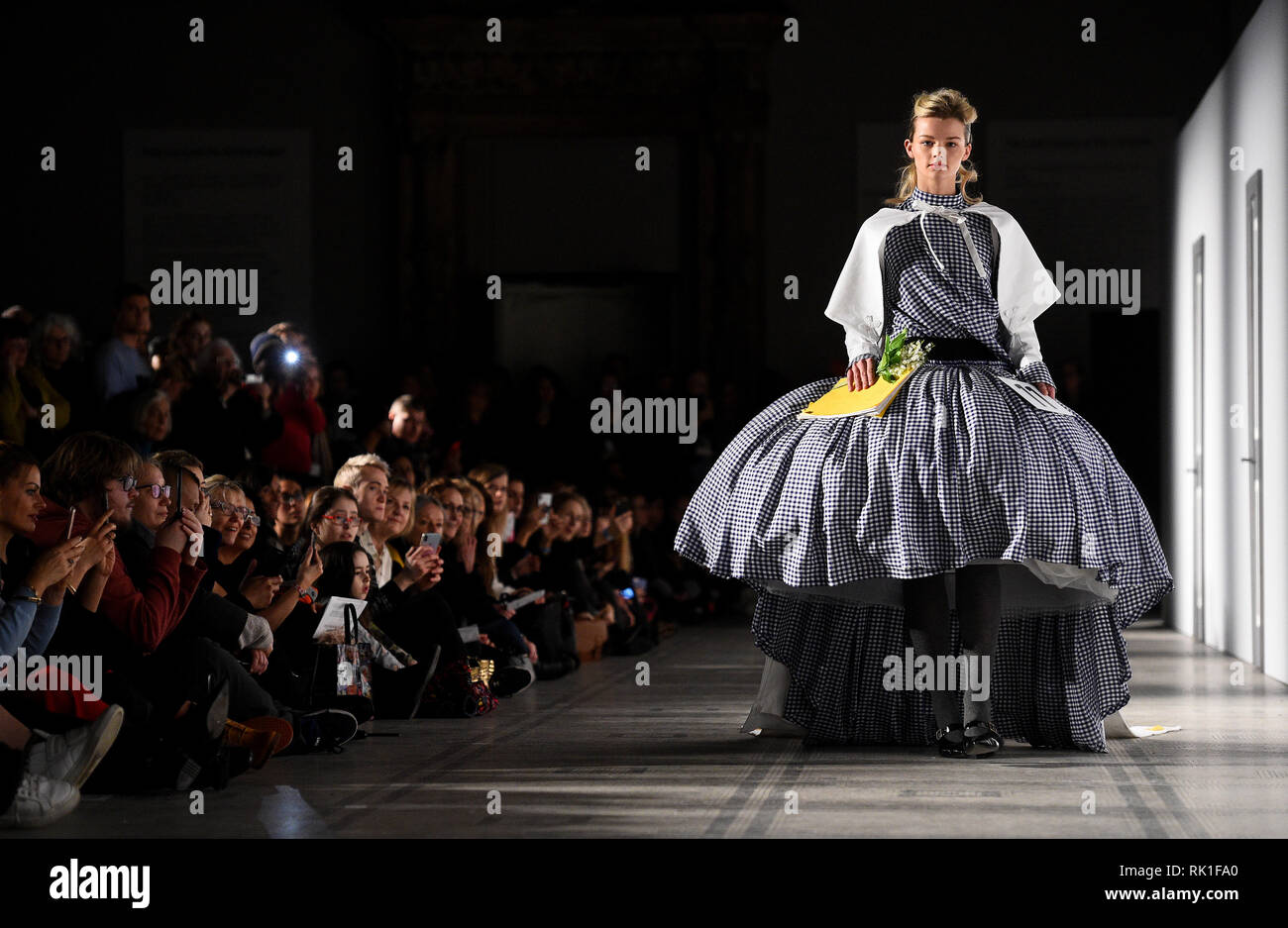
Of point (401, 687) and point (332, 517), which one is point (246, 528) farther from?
point (401, 687)

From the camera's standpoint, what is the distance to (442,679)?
5.86 metres

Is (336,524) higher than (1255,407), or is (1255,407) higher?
(1255,407)

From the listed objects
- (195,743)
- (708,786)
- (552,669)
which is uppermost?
(195,743)

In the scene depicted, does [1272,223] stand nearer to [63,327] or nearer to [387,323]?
[63,327]

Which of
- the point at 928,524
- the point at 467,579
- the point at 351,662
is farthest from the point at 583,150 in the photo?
the point at 928,524

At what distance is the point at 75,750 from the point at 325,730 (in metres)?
1.14

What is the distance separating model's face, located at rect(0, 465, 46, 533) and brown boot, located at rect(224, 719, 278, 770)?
784 mm

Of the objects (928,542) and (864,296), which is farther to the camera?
(864,296)

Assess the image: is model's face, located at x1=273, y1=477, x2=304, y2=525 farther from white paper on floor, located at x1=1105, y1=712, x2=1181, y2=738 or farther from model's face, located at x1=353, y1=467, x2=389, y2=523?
white paper on floor, located at x1=1105, y1=712, x2=1181, y2=738

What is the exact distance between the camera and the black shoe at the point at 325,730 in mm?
4922

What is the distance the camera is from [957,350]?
4863 mm

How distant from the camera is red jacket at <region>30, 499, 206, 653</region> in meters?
4.32

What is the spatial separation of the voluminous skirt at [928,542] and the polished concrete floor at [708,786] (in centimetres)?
17

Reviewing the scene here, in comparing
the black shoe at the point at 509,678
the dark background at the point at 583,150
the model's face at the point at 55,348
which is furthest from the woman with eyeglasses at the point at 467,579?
the dark background at the point at 583,150
